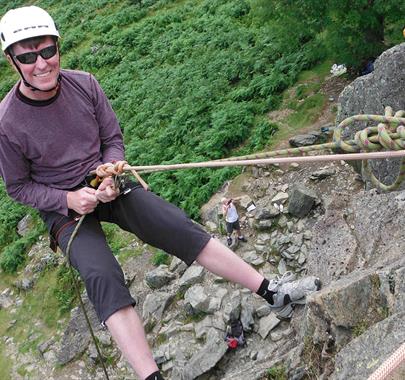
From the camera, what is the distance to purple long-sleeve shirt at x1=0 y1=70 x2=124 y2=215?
12.6 feet

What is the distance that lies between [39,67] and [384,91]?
10.0ft

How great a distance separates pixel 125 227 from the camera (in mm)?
4051

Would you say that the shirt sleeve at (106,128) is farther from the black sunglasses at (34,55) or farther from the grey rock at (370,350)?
the grey rock at (370,350)

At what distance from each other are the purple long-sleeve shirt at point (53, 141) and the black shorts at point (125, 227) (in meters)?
0.22

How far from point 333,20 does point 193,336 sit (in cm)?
505

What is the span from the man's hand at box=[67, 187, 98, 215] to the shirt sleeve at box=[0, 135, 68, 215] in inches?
2.5

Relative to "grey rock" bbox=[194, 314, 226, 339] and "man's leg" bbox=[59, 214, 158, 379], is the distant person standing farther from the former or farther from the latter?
"man's leg" bbox=[59, 214, 158, 379]

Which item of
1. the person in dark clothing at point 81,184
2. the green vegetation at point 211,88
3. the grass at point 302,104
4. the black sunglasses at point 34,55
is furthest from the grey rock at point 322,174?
the black sunglasses at point 34,55

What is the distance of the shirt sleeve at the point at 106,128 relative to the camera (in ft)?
13.5

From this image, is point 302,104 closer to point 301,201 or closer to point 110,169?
point 301,201

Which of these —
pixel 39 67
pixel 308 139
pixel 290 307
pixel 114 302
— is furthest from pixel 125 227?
pixel 308 139

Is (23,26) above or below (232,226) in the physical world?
above

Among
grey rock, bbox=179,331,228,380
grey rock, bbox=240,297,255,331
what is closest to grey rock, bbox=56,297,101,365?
grey rock, bbox=179,331,228,380

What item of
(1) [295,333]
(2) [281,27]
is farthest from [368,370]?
(2) [281,27]
